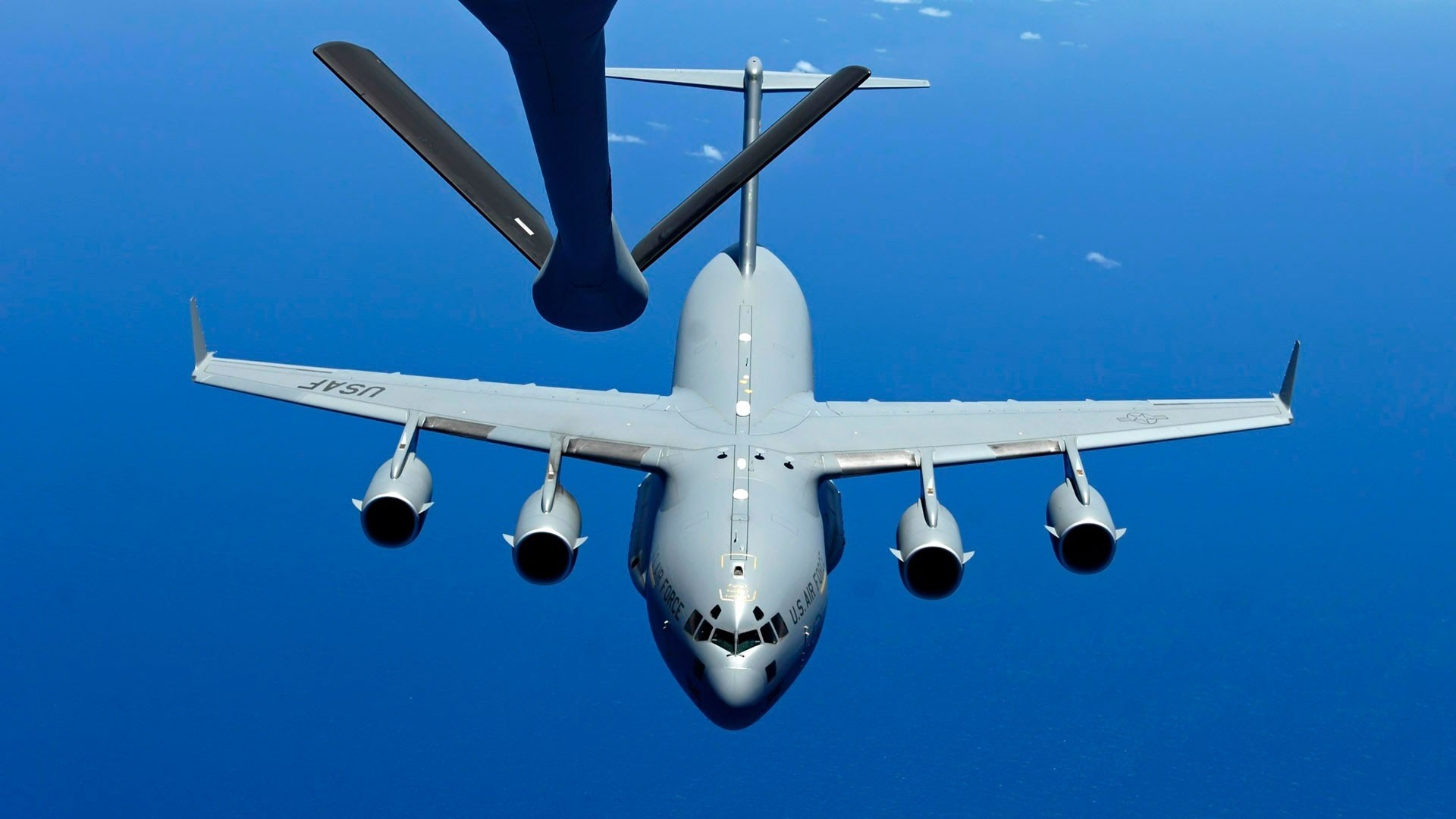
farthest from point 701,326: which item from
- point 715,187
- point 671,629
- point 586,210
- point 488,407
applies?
point 586,210

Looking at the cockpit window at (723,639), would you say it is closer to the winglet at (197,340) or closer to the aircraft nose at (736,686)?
the aircraft nose at (736,686)

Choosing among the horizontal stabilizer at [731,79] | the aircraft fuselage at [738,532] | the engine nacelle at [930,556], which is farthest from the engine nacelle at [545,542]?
the horizontal stabilizer at [731,79]

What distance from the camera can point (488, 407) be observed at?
102 feet

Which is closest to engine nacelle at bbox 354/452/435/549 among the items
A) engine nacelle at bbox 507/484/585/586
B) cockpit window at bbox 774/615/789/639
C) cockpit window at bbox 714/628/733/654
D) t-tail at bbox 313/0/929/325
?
engine nacelle at bbox 507/484/585/586

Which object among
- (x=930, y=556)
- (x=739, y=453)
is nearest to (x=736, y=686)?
(x=739, y=453)

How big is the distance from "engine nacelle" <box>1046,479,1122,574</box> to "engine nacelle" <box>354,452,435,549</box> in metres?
13.5

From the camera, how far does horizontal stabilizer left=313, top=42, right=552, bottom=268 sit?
44.2ft

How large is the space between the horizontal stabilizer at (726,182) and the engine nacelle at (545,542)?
14.5 metres

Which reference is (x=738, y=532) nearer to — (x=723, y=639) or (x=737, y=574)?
(x=737, y=574)

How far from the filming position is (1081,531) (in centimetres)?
2903

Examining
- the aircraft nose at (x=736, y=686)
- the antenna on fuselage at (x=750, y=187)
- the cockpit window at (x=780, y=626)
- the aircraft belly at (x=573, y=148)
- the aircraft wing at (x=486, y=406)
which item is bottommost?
the aircraft belly at (x=573, y=148)

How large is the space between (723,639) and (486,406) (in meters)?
9.77

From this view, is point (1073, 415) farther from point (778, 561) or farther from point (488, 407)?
point (488, 407)

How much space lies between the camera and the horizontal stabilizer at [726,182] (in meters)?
14.2
